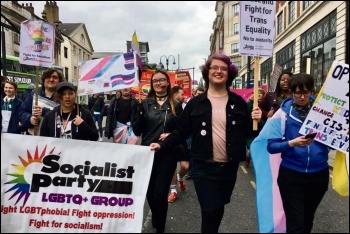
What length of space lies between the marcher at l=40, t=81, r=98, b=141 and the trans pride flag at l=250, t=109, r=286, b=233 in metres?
1.66

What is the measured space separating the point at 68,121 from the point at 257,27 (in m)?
2.23

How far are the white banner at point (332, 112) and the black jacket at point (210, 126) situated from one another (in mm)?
540

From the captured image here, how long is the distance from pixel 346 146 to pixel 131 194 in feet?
6.22

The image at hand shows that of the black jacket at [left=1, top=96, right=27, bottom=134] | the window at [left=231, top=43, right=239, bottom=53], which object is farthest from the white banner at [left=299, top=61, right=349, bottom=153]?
the window at [left=231, top=43, right=239, bottom=53]

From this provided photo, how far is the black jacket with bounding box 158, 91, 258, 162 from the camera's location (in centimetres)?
319

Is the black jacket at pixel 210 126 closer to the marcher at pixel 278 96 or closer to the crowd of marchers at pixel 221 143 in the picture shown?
the crowd of marchers at pixel 221 143

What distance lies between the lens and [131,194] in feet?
11.3

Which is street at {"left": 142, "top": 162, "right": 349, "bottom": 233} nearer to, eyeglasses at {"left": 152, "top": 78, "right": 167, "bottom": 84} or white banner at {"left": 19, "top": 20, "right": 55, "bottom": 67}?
eyeglasses at {"left": 152, "top": 78, "right": 167, "bottom": 84}

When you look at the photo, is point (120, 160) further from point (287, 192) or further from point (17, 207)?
point (287, 192)

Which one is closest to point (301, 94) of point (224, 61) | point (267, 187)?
point (224, 61)

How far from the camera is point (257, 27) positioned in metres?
4.03

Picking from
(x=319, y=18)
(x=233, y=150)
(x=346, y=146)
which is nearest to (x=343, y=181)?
(x=346, y=146)

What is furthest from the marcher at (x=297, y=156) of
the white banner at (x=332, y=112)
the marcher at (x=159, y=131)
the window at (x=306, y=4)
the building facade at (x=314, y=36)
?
the window at (x=306, y=4)

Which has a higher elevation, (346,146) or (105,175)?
(346,146)
